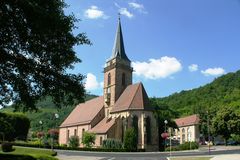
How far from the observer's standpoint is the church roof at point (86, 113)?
7431 centimetres

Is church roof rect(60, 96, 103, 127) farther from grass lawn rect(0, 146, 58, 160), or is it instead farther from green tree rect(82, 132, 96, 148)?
grass lawn rect(0, 146, 58, 160)

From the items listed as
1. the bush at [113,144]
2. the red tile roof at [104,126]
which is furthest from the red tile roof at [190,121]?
the bush at [113,144]

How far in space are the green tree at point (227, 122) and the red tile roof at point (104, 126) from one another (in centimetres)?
2250

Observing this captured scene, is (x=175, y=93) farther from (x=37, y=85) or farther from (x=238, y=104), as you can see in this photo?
(x=37, y=85)

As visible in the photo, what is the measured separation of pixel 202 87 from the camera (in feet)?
445

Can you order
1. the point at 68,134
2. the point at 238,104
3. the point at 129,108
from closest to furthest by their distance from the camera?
the point at 129,108, the point at 68,134, the point at 238,104

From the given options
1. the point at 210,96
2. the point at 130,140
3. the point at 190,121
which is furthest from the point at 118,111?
the point at 210,96

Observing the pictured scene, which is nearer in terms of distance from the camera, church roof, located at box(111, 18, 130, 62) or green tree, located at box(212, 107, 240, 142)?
green tree, located at box(212, 107, 240, 142)

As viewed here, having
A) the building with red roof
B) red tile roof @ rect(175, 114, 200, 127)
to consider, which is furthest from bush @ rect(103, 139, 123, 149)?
red tile roof @ rect(175, 114, 200, 127)

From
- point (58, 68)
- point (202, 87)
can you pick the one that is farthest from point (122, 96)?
point (202, 87)

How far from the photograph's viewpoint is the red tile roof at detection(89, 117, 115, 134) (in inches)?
2565

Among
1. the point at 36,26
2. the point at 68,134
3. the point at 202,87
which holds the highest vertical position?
the point at 202,87

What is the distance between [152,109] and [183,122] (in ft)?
154

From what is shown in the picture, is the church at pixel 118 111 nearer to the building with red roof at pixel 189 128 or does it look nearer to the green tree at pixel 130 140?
the green tree at pixel 130 140
